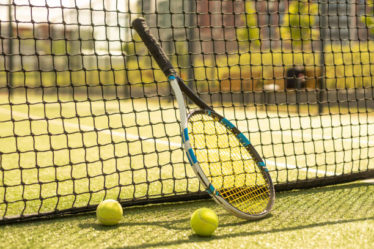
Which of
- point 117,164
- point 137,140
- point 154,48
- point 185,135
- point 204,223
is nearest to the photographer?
point 204,223

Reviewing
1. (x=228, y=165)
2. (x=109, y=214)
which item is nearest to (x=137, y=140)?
(x=228, y=165)

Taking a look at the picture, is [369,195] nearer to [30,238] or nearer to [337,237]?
[337,237]

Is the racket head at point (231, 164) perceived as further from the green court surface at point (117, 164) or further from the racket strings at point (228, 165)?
the green court surface at point (117, 164)

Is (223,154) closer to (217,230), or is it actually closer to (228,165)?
(228,165)

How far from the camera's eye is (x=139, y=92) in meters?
18.5

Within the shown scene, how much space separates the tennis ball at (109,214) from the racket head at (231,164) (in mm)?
370

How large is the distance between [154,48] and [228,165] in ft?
2.02

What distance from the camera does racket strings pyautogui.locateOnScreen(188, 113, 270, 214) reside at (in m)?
1.91

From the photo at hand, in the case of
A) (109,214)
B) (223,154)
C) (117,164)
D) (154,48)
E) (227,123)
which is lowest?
(117,164)

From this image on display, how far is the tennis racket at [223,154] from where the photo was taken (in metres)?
1.90

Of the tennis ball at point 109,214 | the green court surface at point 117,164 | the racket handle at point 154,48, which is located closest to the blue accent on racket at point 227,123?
the racket handle at point 154,48

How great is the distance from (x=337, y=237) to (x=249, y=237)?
299 mm

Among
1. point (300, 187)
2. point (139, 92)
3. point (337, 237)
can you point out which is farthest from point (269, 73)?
point (337, 237)

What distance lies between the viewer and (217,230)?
1737 mm
